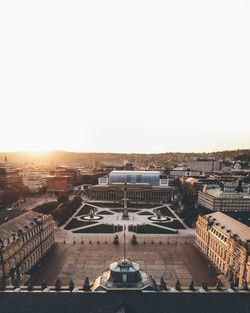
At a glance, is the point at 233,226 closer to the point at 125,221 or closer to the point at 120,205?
the point at 125,221

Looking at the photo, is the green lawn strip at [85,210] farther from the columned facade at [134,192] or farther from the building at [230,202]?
Result: the building at [230,202]

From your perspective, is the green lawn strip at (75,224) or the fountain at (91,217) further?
the fountain at (91,217)

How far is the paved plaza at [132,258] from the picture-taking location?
54219mm

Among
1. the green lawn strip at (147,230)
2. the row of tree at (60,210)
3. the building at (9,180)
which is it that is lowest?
the green lawn strip at (147,230)

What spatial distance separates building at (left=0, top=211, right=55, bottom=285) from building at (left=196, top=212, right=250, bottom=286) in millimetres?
48072

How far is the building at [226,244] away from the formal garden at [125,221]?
1938 cm

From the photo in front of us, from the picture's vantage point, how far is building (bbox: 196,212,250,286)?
4827cm

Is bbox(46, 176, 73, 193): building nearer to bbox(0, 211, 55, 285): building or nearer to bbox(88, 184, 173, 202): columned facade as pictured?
bbox(88, 184, 173, 202): columned facade

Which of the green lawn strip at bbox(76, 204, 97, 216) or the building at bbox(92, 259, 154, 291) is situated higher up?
the building at bbox(92, 259, 154, 291)

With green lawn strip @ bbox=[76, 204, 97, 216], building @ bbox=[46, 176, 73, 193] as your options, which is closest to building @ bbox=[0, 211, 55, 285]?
green lawn strip @ bbox=[76, 204, 97, 216]

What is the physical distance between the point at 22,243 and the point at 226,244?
50462mm

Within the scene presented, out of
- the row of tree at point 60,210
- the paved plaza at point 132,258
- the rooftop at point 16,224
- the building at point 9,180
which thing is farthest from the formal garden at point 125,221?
the building at point 9,180
